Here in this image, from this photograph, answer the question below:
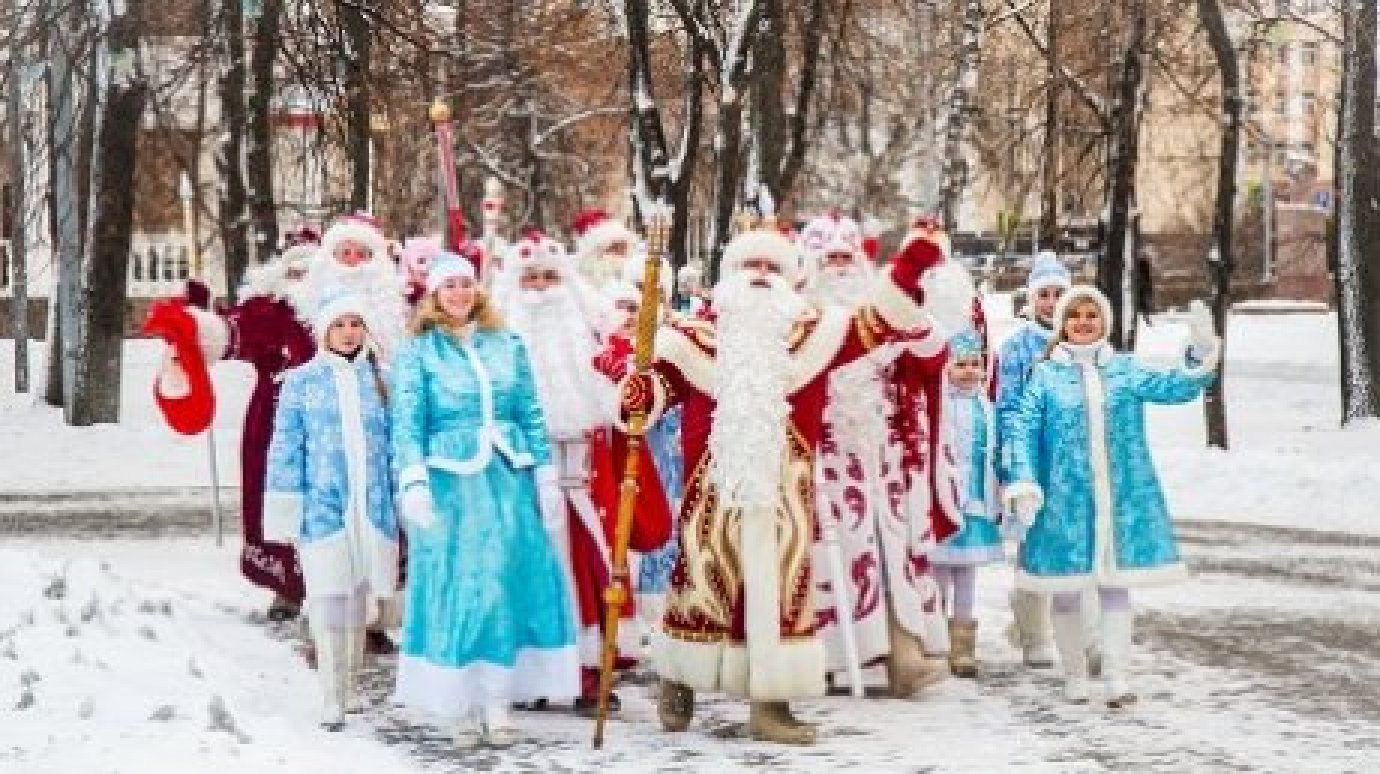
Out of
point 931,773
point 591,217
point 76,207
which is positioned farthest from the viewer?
point 76,207

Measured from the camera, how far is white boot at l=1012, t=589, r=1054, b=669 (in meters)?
11.1

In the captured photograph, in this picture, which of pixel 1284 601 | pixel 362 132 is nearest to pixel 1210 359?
pixel 1284 601

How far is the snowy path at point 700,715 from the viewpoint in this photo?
27.0 feet

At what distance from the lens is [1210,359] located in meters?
9.64

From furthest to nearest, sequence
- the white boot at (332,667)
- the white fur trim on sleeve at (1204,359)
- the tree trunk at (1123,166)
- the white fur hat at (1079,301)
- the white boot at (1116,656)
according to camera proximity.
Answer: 1. the tree trunk at (1123,166)
2. the white fur hat at (1079,301)
3. the white boot at (1116,656)
4. the white fur trim on sleeve at (1204,359)
5. the white boot at (332,667)

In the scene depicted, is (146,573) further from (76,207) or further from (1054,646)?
(76,207)

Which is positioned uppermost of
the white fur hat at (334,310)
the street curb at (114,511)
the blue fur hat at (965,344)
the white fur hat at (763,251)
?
the white fur hat at (763,251)

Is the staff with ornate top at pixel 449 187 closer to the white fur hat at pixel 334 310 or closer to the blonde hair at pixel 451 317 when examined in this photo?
the white fur hat at pixel 334 310

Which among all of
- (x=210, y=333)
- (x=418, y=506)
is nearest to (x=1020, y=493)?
(x=418, y=506)

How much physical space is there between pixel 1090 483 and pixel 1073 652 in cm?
75

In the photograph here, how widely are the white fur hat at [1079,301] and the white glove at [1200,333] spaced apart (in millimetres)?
446

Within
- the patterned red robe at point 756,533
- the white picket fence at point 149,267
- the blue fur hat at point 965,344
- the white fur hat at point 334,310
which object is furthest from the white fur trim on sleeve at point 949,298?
the white picket fence at point 149,267

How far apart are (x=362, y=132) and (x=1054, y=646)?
12841 millimetres

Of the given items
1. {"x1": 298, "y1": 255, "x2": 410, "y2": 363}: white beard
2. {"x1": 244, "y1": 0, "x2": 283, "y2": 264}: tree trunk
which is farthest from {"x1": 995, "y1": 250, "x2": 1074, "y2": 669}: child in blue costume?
{"x1": 244, "y1": 0, "x2": 283, "y2": 264}: tree trunk
